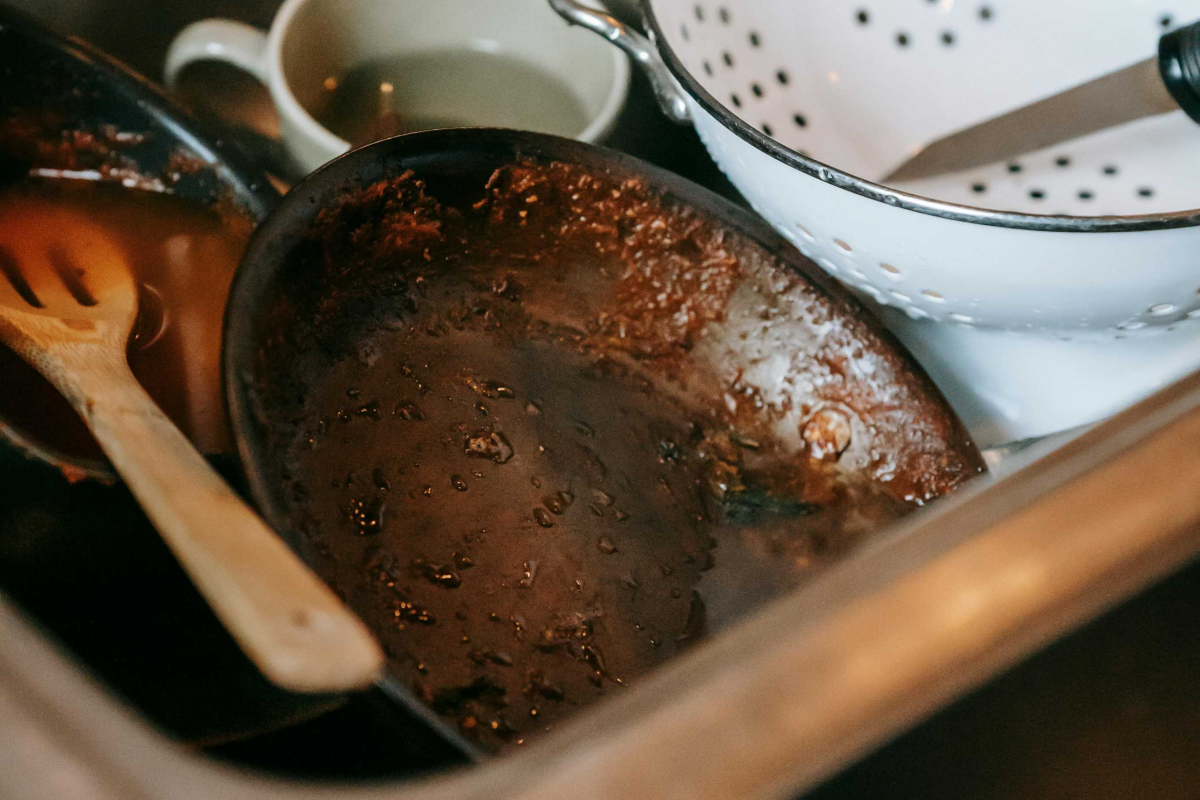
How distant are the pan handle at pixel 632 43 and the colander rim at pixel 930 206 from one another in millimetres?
38

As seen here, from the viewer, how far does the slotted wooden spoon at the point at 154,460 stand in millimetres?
179

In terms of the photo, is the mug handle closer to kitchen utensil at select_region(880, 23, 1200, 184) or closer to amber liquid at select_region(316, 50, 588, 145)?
amber liquid at select_region(316, 50, 588, 145)

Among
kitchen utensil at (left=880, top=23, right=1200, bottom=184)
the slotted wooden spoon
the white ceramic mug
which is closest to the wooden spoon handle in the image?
the slotted wooden spoon

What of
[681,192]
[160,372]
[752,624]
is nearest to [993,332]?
[681,192]

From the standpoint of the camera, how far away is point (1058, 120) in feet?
1.33

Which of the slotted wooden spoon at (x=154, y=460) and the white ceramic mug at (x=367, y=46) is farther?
the white ceramic mug at (x=367, y=46)

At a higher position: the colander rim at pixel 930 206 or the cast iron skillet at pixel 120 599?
the colander rim at pixel 930 206

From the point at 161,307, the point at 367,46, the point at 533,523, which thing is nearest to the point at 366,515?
the point at 533,523

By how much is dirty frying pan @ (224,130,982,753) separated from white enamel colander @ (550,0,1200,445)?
0.04 m

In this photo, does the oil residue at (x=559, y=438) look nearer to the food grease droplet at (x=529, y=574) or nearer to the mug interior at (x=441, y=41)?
the food grease droplet at (x=529, y=574)

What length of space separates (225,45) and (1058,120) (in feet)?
1.38

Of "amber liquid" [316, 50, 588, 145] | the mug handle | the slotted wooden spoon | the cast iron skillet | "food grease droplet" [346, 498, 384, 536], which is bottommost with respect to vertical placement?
the cast iron skillet

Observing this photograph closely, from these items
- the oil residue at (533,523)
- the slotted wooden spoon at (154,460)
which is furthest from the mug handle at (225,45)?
the oil residue at (533,523)

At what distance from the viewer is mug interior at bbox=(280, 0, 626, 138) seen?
1.51 feet
